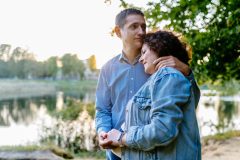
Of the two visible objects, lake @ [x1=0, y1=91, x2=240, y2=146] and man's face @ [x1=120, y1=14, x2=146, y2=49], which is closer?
man's face @ [x1=120, y1=14, x2=146, y2=49]

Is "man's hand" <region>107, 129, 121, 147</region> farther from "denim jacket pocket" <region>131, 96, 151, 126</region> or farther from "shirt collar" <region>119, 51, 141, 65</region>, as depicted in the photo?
"shirt collar" <region>119, 51, 141, 65</region>

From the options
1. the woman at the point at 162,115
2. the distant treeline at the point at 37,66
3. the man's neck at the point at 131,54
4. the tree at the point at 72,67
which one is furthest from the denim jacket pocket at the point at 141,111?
the tree at the point at 72,67

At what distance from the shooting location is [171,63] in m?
1.65

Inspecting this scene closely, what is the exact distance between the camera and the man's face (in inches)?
77.4

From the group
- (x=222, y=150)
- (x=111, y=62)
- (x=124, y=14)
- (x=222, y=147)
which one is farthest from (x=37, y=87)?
(x=124, y=14)

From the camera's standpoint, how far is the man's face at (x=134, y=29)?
1.97 m

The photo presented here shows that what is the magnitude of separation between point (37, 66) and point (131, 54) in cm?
1629

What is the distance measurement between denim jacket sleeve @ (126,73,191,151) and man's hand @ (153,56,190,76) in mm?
81

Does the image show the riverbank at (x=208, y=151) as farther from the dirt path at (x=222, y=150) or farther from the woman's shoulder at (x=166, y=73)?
the woman's shoulder at (x=166, y=73)

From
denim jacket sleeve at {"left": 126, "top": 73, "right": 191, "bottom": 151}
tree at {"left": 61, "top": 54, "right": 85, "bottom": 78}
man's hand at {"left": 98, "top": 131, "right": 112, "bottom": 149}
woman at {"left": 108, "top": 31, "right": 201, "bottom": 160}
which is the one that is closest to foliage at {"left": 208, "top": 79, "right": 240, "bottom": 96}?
man's hand at {"left": 98, "top": 131, "right": 112, "bottom": 149}

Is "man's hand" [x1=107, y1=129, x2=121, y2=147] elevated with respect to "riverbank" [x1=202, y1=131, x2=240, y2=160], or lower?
elevated

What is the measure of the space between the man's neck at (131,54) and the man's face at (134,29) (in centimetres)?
5

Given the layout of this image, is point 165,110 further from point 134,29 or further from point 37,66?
point 37,66

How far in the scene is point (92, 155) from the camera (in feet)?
29.2
